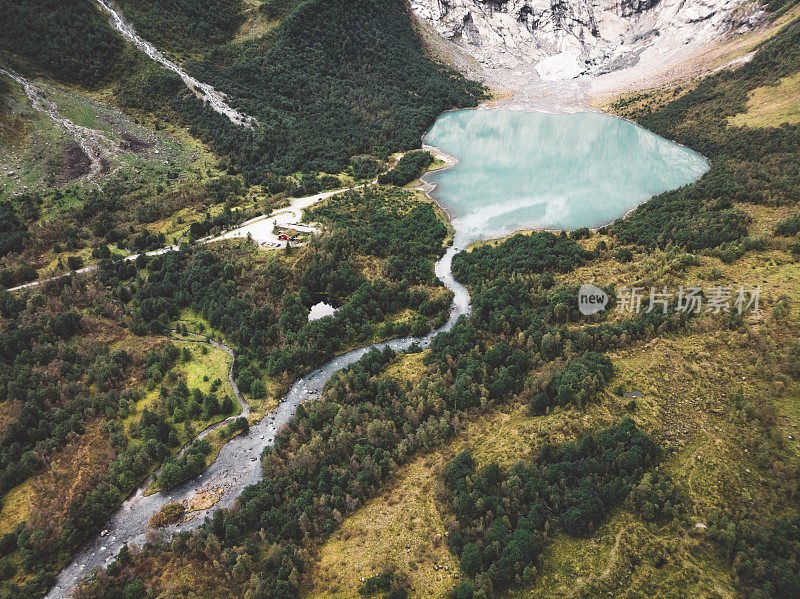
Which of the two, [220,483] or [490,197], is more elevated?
[490,197]

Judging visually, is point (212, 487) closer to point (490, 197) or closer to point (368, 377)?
point (368, 377)

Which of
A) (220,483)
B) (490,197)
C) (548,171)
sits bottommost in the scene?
(220,483)

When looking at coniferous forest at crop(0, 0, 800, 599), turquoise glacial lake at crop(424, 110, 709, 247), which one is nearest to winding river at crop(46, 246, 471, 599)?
coniferous forest at crop(0, 0, 800, 599)

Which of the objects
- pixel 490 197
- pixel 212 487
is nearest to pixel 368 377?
pixel 212 487

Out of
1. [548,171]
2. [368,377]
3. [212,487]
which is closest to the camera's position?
[212,487]

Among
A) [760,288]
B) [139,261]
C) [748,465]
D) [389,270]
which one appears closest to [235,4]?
[139,261]

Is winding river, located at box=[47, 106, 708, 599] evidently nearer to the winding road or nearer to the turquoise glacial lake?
the winding road

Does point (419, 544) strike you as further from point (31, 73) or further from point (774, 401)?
point (31, 73)
